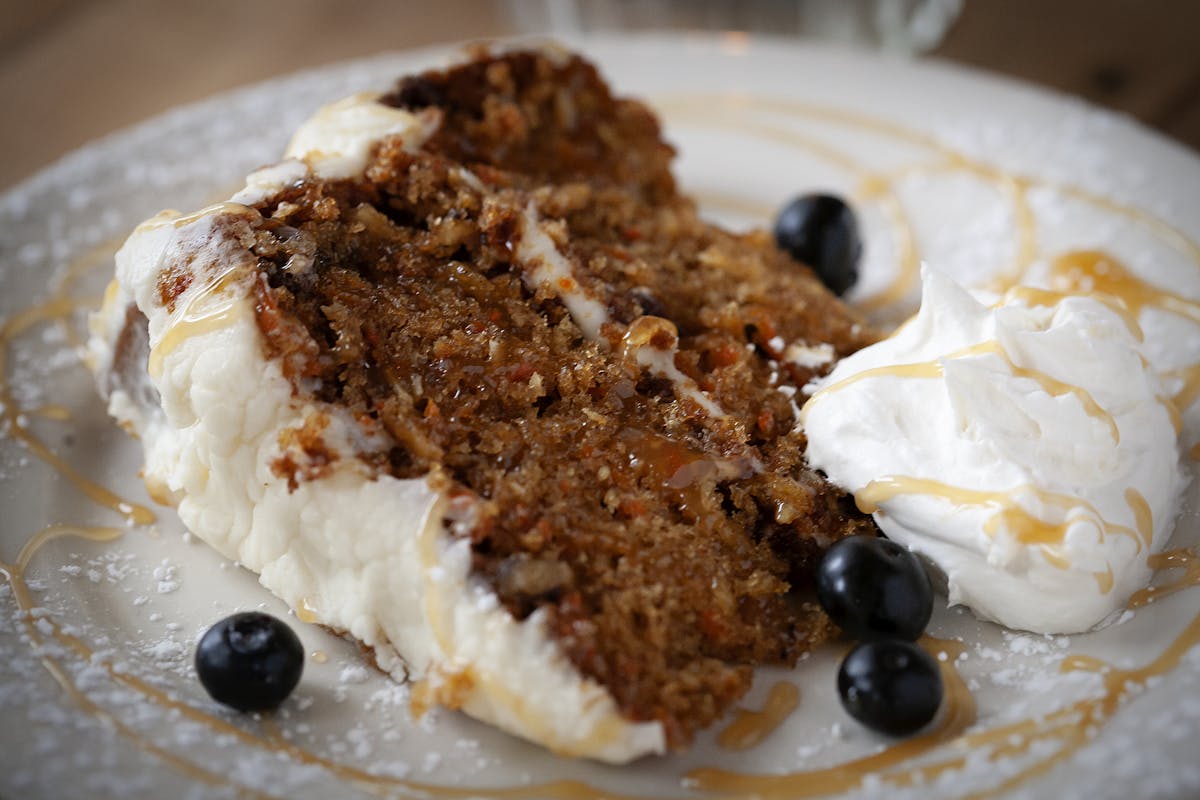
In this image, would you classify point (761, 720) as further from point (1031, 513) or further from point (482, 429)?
point (482, 429)

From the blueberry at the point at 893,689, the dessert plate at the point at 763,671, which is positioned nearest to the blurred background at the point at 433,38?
the dessert plate at the point at 763,671

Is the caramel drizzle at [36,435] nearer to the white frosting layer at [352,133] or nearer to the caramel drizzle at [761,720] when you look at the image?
the white frosting layer at [352,133]

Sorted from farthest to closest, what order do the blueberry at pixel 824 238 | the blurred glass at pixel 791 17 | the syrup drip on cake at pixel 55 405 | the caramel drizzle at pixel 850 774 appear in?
the blurred glass at pixel 791 17, the blueberry at pixel 824 238, the syrup drip on cake at pixel 55 405, the caramel drizzle at pixel 850 774

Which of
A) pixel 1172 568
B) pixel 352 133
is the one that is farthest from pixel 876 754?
pixel 352 133

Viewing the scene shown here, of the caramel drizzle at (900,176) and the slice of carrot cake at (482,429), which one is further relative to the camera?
the caramel drizzle at (900,176)

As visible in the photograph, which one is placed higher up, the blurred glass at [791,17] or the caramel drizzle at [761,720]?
the blurred glass at [791,17]

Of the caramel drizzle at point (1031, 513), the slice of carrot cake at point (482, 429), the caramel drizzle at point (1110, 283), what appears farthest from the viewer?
the caramel drizzle at point (1110, 283)

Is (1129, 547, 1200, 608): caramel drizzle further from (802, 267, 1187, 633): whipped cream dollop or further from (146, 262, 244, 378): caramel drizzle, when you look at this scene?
(146, 262, 244, 378): caramel drizzle

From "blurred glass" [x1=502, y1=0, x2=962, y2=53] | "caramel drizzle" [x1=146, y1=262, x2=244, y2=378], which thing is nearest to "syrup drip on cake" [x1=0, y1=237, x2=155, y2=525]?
"caramel drizzle" [x1=146, y1=262, x2=244, y2=378]
